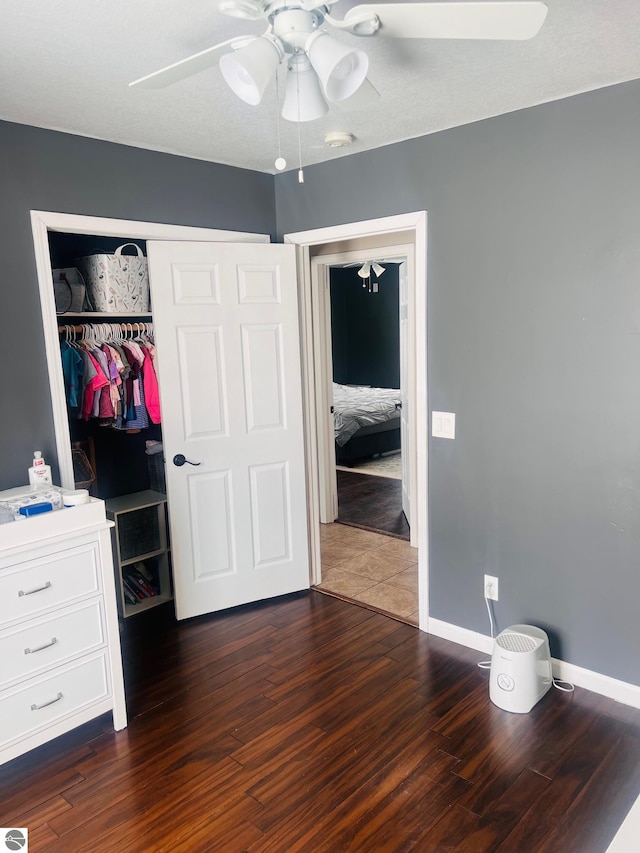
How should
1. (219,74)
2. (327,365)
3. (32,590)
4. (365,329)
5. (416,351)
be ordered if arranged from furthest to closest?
(365,329), (327,365), (416,351), (32,590), (219,74)

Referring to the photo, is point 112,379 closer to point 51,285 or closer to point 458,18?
point 51,285

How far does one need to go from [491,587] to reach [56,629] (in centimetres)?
189

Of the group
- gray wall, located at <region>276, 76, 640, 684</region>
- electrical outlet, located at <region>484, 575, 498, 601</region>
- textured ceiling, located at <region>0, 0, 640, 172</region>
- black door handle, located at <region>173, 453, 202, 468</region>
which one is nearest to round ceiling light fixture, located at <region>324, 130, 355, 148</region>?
textured ceiling, located at <region>0, 0, 640, 172</region>

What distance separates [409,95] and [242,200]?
1.34 m

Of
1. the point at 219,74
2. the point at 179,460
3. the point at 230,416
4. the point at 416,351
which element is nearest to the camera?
the point at 219,74

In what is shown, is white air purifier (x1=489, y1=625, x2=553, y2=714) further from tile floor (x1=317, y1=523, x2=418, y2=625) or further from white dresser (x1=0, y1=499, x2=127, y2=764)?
white dresser (x1=0, y1=499, x2=127, y2=764)

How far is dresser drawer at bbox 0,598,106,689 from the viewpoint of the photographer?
7.12 feet

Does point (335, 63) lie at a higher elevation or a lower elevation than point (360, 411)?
higher

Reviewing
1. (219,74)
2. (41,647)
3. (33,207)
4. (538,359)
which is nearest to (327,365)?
(538,359)

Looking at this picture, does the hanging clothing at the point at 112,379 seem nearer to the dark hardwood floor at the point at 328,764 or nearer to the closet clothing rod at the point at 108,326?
the closet clothing rod at the point at 108,326

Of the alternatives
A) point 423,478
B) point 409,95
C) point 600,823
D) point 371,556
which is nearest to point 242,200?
point 409,95

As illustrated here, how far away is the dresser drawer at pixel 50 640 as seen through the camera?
7.12ft

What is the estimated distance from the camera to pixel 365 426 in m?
6.61

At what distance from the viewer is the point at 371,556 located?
425 centimetres
